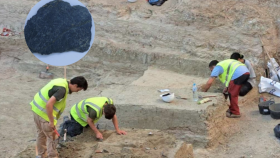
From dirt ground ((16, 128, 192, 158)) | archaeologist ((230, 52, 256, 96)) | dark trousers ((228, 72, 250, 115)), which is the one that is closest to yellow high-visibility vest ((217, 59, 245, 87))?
dark trousers ((228, 72, 250, 115))

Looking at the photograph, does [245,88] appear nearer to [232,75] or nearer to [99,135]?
[232,75]

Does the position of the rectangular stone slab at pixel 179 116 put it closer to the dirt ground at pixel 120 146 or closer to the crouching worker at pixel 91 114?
the dirt ground at pixel 120 146

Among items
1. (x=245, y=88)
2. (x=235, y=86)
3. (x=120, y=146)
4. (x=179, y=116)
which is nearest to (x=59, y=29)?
(x=179, y=116)

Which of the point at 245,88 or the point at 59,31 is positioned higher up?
the point at 59,31

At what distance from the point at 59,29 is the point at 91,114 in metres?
2.84

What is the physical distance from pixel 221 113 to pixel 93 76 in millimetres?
4804

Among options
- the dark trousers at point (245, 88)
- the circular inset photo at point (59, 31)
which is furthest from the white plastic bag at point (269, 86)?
the circular inset photo at point (59, 31)

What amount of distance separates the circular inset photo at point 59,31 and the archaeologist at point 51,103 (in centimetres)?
216

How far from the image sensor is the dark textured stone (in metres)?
8.26

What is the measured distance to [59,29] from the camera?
8.68m

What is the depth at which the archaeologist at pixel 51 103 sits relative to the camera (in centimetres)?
579

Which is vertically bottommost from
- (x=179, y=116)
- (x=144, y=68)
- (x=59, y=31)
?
(x=144, y=68)

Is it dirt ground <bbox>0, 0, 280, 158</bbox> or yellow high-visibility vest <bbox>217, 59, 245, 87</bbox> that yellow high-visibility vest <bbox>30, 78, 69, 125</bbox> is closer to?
dirt ground <bbox>0, 0, 280, 158</bbox>

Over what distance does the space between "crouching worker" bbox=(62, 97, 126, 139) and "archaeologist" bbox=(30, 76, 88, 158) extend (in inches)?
23.6
